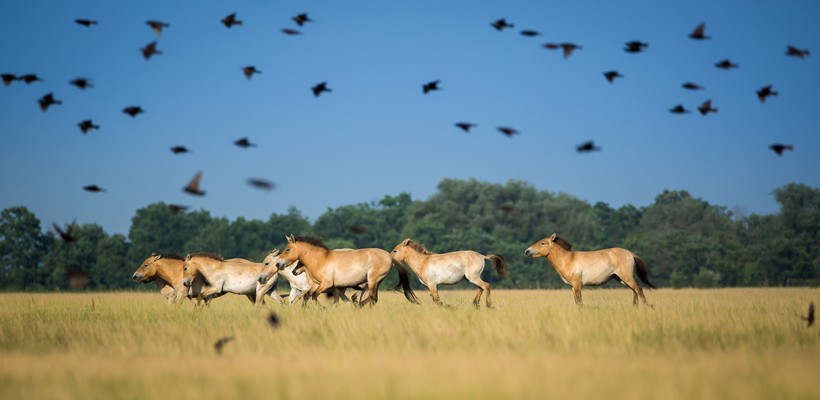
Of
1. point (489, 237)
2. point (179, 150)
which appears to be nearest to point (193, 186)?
point (179, 150)

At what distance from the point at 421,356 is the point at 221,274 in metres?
11.9

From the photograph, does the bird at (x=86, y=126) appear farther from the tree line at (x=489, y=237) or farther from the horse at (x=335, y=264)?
the tree line at (x=489, y=237)

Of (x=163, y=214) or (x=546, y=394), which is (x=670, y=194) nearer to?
(x=163, y=214)

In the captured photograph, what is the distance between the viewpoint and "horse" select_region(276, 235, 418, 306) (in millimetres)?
20312

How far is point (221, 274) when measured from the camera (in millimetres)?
22094

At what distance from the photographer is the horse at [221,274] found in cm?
2206

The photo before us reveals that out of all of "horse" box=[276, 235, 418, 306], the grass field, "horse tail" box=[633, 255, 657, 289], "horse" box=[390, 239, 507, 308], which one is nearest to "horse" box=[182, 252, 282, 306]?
"horse" box=[276, 235, 418, 306]

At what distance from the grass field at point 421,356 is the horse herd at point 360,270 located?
2835 millimetres

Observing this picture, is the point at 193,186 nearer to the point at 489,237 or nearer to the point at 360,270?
the point at 360,270

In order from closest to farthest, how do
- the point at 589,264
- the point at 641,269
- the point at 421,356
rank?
the point at 421,356
the point at 589,264
the point at 641,269

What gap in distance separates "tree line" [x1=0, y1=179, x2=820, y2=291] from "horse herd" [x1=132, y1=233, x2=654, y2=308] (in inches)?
1445

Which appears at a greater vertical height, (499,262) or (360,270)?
(499,262)

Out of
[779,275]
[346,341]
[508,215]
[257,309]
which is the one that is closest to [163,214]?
[508,215]

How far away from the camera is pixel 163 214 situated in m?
88.7
